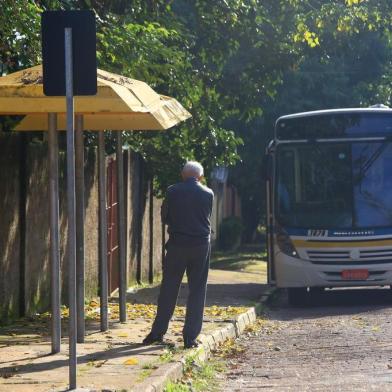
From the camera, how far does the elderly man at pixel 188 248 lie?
11.1m

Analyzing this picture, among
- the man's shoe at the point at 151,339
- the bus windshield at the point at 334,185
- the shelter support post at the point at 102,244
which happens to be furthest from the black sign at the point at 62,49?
the bus windshield at the point at 334,185

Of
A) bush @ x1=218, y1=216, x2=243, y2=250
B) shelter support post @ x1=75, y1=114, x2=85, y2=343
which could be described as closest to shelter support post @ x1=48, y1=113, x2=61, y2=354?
shelter support post @ x1=75, y1=114, x2=85, y2=343

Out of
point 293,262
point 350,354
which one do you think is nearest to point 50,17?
point 350,354

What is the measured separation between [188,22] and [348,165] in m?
3.80

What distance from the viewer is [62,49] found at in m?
8.55

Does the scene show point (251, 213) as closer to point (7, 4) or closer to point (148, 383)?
point (7, 4)

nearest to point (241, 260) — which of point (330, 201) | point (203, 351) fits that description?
point (330, 201)

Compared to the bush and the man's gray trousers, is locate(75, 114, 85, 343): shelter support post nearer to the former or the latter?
the man's gray trousers

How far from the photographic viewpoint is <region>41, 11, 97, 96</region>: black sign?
28.0 feet

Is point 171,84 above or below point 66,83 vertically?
above

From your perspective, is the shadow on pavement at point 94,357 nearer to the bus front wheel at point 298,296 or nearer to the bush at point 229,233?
the bus front wheel at point 298,296

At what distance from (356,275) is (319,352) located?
5911 mm

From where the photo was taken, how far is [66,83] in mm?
8484

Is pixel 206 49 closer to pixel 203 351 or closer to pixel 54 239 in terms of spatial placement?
pixel 203 351
